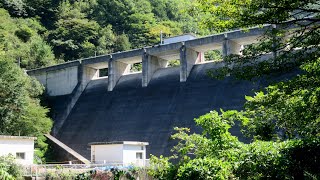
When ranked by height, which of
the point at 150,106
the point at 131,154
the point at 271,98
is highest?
the point at 150,106

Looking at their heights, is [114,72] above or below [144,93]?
above

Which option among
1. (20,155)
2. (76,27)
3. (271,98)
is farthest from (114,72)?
(271,98)

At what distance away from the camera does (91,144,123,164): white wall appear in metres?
20.6

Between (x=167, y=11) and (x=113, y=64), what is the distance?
90.2 feet

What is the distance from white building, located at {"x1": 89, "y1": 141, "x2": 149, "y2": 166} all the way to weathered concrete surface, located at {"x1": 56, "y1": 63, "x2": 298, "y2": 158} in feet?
2.92

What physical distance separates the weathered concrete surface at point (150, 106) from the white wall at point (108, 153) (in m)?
2.15

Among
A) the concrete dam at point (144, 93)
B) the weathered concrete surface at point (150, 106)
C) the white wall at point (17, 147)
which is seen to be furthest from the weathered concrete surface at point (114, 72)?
the white wall at point (17, 147)

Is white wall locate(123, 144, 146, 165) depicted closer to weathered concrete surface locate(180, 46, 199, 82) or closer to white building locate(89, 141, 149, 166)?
white building locate(89, 141, 149, 166)

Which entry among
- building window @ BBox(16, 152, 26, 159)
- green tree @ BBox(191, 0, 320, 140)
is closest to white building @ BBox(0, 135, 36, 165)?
building window @ BBox(16, 152, 26, 159)

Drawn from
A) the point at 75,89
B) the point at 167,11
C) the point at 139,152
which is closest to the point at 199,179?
the point at 139,152

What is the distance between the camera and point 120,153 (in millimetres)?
20562

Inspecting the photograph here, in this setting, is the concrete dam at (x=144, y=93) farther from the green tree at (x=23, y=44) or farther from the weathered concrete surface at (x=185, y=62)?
the green tree at (x=23, y=44)

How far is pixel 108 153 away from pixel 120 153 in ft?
3.07

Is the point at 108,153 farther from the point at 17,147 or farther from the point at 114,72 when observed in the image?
the point at 114,72
